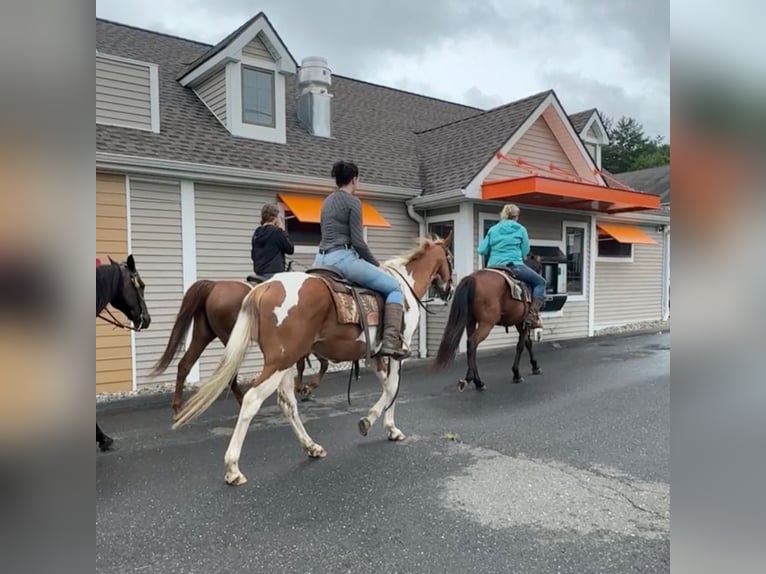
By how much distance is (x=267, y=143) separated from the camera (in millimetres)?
8195

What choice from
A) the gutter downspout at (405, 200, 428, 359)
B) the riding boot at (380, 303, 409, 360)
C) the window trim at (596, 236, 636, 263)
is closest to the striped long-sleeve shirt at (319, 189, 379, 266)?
the riding boot at (380, 303, 409, 360)

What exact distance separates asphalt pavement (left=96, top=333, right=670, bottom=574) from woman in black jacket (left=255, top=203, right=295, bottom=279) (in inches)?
62.7

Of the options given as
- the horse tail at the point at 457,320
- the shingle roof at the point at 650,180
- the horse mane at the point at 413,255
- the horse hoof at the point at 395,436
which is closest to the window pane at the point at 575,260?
the horse tail at the point at 457,320

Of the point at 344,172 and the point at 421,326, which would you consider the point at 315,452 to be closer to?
the point at 344,172

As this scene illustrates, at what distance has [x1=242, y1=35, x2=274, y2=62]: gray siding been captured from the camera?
7.85m

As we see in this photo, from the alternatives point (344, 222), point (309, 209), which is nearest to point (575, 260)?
point (309, 209)

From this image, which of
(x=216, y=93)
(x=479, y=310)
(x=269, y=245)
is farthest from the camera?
(x=216, y=93)

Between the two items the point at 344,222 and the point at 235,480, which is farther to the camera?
the point at 344,222

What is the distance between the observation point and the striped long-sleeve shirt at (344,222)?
4.13 m

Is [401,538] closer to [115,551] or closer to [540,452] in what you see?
[115,551]

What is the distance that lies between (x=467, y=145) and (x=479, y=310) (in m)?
4.55

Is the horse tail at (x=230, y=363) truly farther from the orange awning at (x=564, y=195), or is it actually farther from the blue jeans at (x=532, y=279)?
the orange awning at (x=564, y=195)

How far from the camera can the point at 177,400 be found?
5141mm

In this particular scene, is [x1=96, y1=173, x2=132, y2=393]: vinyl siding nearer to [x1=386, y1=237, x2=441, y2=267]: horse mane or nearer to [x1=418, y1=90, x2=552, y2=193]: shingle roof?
[x1=386, y1=237, x2=441, y2=267]: horse mane
